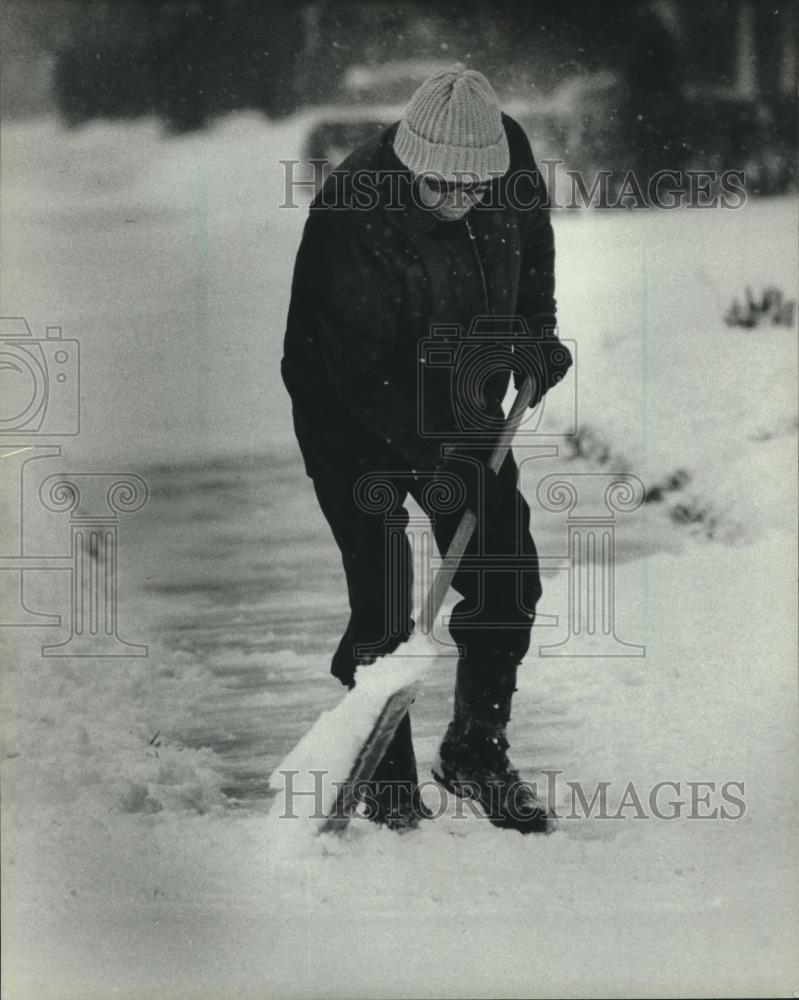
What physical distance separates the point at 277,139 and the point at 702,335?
3.24 feet

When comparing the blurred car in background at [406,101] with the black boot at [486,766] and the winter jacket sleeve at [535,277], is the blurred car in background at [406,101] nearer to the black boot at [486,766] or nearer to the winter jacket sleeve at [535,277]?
the winter jacket sleeve at [535,277]

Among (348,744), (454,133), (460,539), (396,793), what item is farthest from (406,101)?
(396,793)

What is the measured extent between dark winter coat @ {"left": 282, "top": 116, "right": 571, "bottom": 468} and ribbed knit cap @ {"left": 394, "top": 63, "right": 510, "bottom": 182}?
0.18 feet

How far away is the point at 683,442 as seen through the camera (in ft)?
7.74

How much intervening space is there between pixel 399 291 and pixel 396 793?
3.40 feet

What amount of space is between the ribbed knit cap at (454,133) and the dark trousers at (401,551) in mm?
554

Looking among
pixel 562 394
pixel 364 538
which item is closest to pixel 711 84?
pixel 562 394

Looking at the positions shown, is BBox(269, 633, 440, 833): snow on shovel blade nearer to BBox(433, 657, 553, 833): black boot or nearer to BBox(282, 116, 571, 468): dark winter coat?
BBox(433, 657, 553, 833): black boot

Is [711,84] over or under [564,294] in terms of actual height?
over

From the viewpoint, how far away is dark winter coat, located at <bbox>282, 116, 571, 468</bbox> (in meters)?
2.21

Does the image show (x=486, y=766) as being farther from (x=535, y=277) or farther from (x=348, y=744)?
(x=535, y=277)

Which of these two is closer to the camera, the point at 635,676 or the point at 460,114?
the point at 460,114

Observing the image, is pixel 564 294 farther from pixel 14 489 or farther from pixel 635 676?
pixel 14 489

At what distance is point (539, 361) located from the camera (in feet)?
7.57
